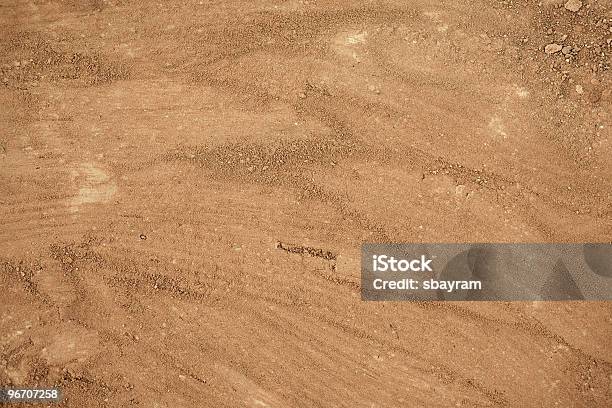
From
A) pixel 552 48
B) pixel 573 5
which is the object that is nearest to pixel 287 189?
pixel 552 48

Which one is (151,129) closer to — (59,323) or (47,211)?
(47,211)

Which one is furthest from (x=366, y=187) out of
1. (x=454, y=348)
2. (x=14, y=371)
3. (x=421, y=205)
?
(x=14, y=371)

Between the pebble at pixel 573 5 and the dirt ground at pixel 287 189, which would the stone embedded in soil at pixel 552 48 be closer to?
the dirt ground at pixel 287 189

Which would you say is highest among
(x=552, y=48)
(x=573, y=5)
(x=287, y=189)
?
(x=573, y=5)

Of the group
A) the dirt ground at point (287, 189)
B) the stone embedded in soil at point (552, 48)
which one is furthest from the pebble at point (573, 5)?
the stone embedded in soil at point (552, 48)

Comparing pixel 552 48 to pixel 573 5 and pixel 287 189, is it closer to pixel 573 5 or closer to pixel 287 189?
pixel 573 5

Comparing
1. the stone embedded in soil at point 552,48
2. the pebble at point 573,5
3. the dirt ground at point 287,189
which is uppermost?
the pebble at point 573,5

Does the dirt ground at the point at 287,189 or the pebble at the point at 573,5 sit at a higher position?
the pebble at the point at 573,5

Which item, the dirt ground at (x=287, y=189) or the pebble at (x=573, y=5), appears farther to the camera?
the pebble at (x=573, y=5)
